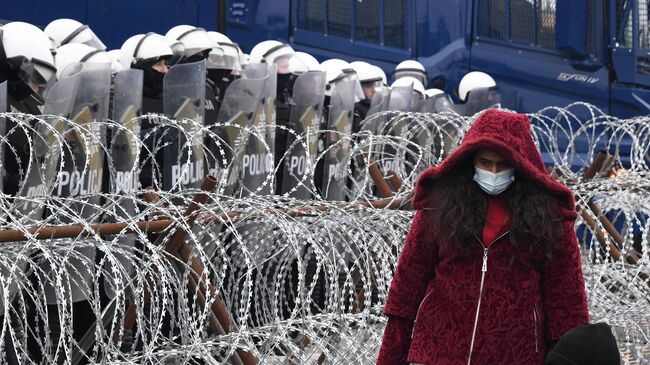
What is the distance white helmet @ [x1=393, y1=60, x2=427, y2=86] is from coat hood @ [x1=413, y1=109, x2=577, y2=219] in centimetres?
919

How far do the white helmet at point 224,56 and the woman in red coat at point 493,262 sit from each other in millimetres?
5429

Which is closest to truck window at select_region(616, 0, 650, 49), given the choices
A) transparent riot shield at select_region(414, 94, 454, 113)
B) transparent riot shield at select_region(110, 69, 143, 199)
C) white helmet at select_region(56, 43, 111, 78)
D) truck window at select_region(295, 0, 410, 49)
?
truck window at select_region(295, 0, 410, 49)

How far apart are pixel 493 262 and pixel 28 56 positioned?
170 inches

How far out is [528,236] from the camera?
15.1 feet

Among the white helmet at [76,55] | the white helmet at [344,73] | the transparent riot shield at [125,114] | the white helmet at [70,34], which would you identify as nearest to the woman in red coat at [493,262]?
the transparent riot shield at [125,114]

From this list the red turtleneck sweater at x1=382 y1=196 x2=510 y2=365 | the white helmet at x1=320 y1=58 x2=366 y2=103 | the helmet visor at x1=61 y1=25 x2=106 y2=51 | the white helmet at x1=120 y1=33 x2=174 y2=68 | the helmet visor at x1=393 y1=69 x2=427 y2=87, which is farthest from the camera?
the helmet visor at x1=393 y1=69 x2=427 y2=87

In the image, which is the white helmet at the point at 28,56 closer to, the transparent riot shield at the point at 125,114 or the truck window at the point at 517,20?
the transparent riot shield at the point at 125,114

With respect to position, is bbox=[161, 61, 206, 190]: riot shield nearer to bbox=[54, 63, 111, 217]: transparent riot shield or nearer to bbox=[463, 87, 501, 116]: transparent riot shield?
bbox=[54, 63, 111, 217]: transparent riot shield

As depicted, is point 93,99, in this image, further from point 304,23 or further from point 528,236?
point 304,23

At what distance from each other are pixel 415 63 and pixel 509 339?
9.57 meters

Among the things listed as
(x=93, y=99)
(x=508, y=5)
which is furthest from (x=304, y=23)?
(x=93, y=99)

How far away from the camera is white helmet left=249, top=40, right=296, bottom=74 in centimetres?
1095

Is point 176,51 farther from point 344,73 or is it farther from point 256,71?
point 344,73

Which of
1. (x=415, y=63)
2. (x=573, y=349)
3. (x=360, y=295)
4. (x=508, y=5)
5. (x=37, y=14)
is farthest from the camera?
(x=508, y=5)
